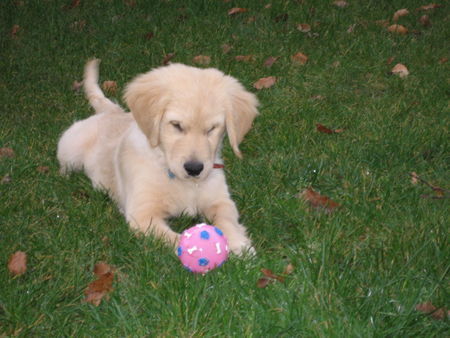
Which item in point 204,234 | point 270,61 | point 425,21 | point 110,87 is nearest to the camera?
point 204,234

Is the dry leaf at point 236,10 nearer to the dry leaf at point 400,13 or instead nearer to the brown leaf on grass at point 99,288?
the dry leaf at point 400,13

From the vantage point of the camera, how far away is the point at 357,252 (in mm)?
2770

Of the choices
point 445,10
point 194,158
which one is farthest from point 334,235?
point 445,10

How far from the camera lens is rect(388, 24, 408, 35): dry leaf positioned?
652 centimetres

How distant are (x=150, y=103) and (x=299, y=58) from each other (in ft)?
9.40

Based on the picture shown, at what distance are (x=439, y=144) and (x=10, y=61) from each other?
418cm

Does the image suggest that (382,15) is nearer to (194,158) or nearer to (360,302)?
(194,158)

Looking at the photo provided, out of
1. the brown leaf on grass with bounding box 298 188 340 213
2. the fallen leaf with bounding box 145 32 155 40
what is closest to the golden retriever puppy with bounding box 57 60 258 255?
the brown leaf on grass with bounding box 298 188 340 213

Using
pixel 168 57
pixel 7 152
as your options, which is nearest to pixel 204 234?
pixel 7 152

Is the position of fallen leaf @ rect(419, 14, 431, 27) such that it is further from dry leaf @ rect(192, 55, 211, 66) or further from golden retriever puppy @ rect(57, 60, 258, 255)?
golden retriever puppy @ rect(57, 60, 258, 255)

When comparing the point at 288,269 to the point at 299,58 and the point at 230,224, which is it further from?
the point at 299,58

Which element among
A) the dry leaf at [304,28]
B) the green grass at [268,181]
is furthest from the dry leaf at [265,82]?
the dry leaf at [304,28]

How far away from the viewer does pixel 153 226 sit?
3.04 metres

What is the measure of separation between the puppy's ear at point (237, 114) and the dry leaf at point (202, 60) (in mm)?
2372
